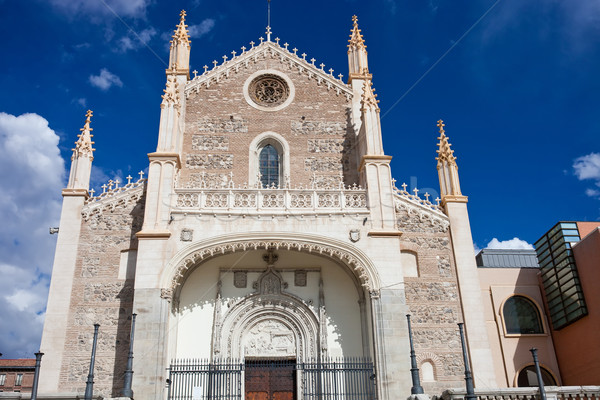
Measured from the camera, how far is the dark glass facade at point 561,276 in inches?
893

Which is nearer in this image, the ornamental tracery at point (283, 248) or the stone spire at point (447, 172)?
the ornamental tracery at point (283, 248)

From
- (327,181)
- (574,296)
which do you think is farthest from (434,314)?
(327,181)

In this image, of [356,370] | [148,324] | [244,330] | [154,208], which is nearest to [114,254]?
[154,208]

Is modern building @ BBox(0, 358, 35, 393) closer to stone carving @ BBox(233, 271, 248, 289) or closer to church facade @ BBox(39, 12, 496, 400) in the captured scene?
church facade @ BBox(39, 12, 496, 400)

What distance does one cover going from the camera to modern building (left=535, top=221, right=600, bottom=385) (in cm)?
2167

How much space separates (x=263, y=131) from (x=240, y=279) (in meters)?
6.89

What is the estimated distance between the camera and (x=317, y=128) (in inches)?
991

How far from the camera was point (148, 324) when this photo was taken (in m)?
18.3

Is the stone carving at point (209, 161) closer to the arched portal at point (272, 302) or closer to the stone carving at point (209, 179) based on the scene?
the stone carving at point (209, 179)

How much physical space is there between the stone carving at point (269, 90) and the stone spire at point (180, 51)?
3228 millimetres

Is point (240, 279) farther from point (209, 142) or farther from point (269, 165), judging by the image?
point (209, 142)

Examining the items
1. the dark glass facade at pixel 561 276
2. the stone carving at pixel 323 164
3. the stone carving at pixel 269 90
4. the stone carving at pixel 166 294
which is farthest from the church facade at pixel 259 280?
the dark glass facade at pixel 561 276

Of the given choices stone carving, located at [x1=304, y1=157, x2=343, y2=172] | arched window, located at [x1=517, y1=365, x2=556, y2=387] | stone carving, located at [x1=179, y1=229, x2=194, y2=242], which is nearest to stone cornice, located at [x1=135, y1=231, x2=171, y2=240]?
stone carving, located at [x1=179, y1=229, x2=194, y2=242]

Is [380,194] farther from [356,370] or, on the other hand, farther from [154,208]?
[154,208]
